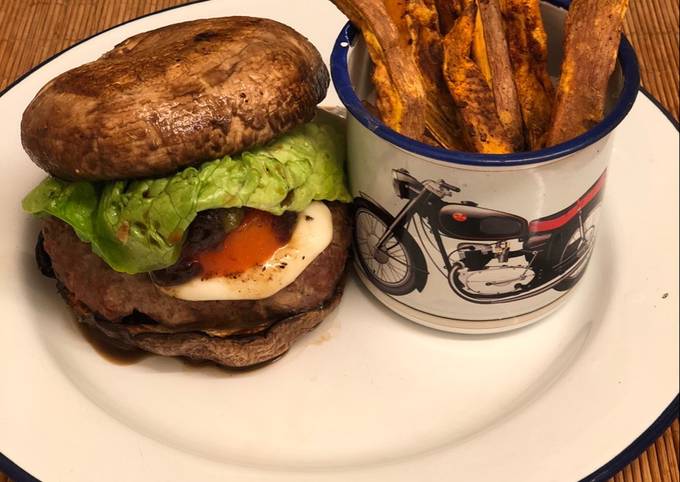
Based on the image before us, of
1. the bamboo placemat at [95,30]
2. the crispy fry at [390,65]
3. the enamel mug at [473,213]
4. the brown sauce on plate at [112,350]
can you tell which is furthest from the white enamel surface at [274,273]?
the bamboo placemat at [95,30]

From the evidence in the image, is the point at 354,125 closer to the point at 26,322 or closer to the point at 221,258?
the point at 221,258

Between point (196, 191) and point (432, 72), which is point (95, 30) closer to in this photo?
point (196, 191)

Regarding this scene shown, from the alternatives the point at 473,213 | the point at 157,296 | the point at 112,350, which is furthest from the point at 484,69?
the point at 112,350

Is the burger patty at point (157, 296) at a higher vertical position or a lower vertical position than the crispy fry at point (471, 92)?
lower

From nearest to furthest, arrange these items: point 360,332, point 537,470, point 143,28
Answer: point 537,470 < point 360,332 < point 143,28

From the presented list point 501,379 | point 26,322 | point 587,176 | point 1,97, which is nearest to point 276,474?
point 501,379

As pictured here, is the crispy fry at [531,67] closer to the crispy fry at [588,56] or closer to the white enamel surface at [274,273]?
the crispy fry at [588,56]
